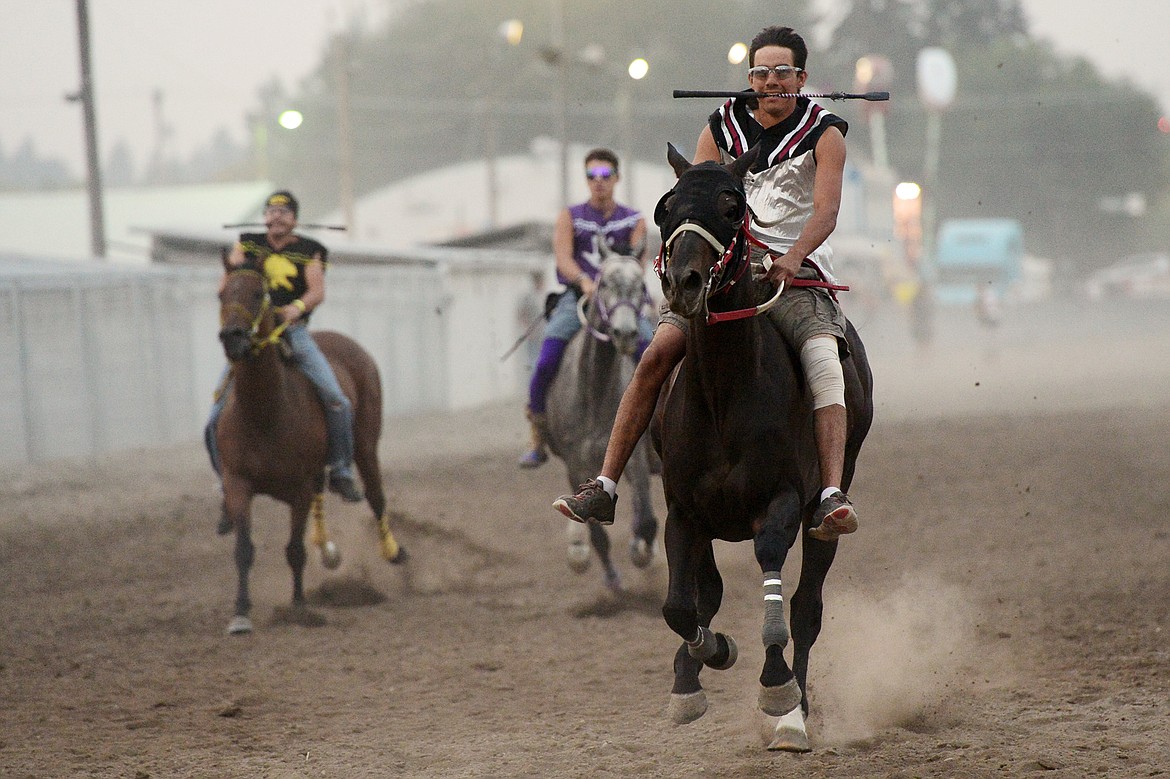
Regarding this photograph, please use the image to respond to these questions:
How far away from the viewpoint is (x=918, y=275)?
3925 centimetres

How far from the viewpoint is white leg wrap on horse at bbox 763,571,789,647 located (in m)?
5.61

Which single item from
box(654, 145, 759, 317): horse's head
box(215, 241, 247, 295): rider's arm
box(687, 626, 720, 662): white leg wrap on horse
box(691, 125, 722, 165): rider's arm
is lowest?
box(687, 626, 720, 662): white leg wrap on horse

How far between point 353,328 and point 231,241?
272 centimetres

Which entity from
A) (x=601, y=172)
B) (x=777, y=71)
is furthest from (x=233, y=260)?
(x=777, y=71)

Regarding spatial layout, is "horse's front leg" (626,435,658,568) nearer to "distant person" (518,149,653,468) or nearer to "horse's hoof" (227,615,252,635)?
"distant person" (518,149,653,468)

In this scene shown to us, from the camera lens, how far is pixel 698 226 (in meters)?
5.10

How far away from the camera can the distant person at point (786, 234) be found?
589 cm

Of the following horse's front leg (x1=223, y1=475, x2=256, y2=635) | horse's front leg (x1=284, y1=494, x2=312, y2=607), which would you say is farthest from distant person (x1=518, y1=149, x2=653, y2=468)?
horse's front leg (x1=223, y1=475, x2=256, y2=635)

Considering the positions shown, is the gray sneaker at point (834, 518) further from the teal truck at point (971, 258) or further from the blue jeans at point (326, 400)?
the teal truck at point (971, 258)

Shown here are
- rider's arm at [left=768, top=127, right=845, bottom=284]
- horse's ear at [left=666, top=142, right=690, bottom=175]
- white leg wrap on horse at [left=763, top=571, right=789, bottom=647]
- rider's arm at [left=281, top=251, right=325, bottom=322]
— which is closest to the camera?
horse's ear at [left=666, top=142, right=690, bottom=175]

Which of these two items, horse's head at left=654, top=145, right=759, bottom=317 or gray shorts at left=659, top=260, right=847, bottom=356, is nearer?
horse's head at left=654, top=145, right=759, bottom=317

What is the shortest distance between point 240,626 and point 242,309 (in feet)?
6.93

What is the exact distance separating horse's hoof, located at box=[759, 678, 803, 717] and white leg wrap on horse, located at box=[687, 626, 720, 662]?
0.93 feet

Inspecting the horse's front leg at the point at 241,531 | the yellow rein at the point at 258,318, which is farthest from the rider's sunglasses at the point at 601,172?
the horse's front leg at the point at 241,531
